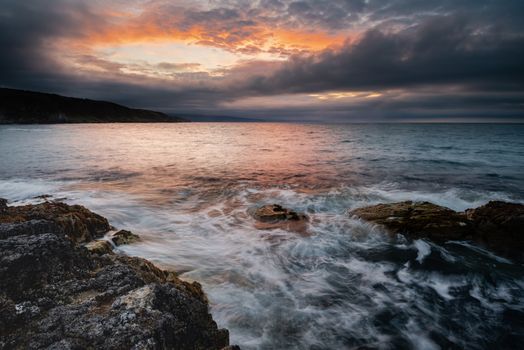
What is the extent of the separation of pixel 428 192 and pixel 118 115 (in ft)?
661

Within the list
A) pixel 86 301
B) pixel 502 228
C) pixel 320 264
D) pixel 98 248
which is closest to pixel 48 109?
pixel 98 248

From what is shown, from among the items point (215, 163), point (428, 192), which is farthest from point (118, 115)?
point (428, 192)

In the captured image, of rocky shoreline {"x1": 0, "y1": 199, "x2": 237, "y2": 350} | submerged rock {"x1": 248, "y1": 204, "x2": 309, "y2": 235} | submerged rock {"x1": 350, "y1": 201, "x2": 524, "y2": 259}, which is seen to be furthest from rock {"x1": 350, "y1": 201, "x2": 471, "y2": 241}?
rocky shoreline {"x1": 0, "y1": 199, "x2": 237, "y2": 350}

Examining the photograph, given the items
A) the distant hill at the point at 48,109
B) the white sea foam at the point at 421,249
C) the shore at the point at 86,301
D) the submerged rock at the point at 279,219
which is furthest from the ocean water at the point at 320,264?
the distant hill at the point at 48,109

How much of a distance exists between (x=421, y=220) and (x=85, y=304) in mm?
8508

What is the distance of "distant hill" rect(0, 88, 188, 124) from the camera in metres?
126

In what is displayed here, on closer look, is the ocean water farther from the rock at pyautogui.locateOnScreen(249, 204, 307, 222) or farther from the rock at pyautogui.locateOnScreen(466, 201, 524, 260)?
the rock at pyautogui.locateOnScreen(466, 201, 524, 260)

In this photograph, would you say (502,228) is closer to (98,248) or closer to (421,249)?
(421,249)

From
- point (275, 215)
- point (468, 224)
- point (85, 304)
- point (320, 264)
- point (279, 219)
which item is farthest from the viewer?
point (275, 215)

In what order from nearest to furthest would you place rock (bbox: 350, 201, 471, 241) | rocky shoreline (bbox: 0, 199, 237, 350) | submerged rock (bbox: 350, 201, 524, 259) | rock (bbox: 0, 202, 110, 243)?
rocky shoreline (bbox: 0, 199, 237, 350)
rock (bbox: 0, 202, 110, 243)
submerged rock (bbox: 350, 201, 524, 259)
rock (bbox: 350, 201, 471, 241)

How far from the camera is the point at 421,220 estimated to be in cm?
880

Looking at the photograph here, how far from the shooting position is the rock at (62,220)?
528 centimetres

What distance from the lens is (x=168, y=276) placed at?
511cm

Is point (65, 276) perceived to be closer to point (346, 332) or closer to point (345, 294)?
point (346, 332)
